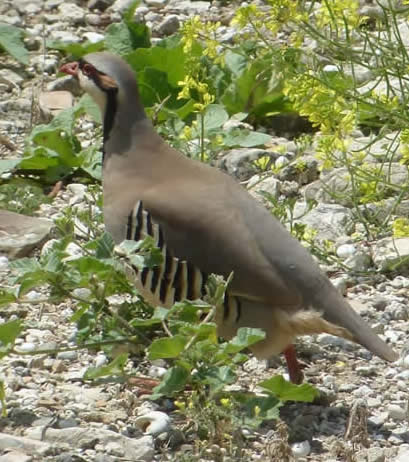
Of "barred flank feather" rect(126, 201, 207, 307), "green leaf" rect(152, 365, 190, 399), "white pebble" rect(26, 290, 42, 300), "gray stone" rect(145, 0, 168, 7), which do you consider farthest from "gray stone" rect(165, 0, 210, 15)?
"green leaf" rect(152, 365, 190, 399)

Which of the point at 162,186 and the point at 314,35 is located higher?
the point at 314,35

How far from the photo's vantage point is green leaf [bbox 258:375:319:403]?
448cm

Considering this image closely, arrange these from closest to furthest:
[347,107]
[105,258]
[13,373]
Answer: [105,258]
[13,373]
[347,107]

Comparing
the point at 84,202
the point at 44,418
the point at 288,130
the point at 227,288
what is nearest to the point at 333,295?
the point at 227,288

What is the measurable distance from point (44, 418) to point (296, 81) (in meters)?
1.67

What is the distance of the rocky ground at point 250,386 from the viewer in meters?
4.34

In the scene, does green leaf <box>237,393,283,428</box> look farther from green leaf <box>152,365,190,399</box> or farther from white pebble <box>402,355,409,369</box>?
white pebble <box>402,355,409,369</box>

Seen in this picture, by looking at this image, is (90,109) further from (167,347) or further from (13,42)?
(167,347)

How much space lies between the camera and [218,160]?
6.80m

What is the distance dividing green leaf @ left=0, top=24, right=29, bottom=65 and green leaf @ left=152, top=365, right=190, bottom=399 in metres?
3.71

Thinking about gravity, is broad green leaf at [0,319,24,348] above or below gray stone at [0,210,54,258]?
below

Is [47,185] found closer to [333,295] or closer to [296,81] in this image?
[296,81]

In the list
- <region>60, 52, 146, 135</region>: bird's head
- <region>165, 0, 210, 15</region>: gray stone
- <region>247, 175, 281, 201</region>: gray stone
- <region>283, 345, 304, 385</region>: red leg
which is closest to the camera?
<region>283, 345, 304, 385</region>: red leg

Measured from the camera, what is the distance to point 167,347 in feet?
14.2
